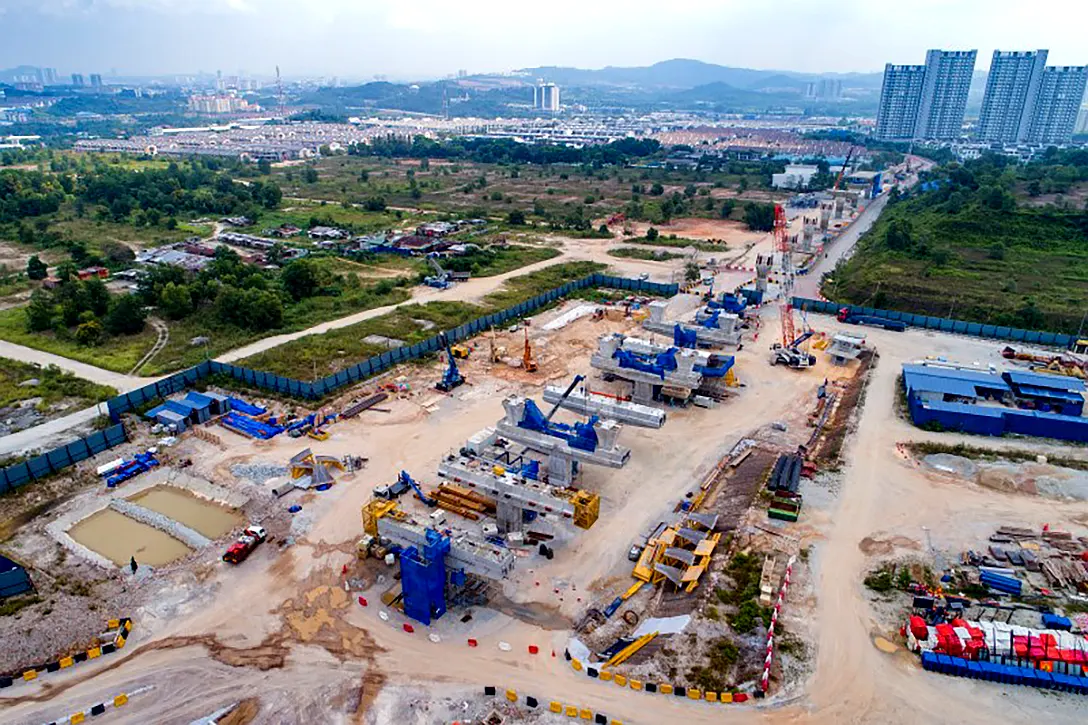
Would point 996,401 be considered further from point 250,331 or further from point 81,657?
point 250,331

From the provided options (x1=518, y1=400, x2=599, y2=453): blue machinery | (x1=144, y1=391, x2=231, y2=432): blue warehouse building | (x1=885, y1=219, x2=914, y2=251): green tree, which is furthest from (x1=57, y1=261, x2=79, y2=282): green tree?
(x1=885, y1=219, x2=914, y2=251): green tree

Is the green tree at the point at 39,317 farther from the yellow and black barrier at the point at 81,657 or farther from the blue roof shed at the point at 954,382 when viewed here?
the blue roof shed at the point at 954,382

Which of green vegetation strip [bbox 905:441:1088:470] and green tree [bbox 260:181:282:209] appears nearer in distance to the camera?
green vegetation strip [bbox 905:441:1088:470]

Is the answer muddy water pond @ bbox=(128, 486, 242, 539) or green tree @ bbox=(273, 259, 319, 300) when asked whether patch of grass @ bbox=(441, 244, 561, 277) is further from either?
muddy water pond @ bbox=(128, 486, 242, 539)

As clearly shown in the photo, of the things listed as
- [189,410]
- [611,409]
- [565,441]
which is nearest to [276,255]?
[189,410]

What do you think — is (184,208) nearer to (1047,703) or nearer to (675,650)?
(675,650)
